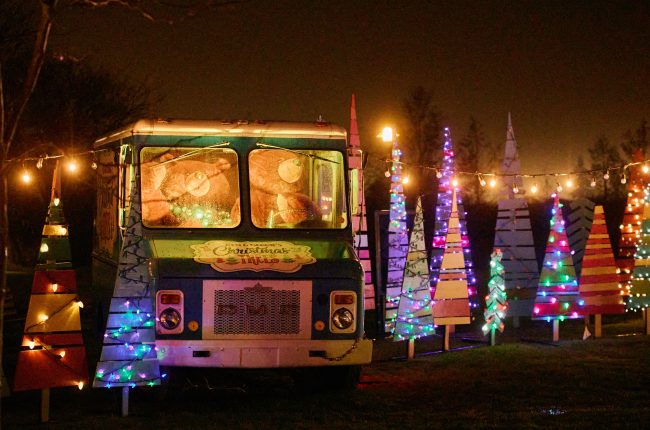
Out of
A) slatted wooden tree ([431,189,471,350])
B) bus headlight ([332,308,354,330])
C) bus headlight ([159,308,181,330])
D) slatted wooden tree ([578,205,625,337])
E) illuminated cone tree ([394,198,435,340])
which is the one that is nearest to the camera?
bus headlight ([159,308,181,330])

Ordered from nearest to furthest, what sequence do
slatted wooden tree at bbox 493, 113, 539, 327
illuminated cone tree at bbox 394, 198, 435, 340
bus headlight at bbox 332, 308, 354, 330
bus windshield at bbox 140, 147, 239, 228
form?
bus headlight at bbox 332, 308, 354, 330 < bus windshield at bbox 140, 147, 239, 228 < illuminated cone tree at bbox 394, 198, 435, 340 < slatted wooden tree at bbox 493, 113, 539, 327

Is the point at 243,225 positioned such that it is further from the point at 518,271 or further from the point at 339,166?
the point at 518,271

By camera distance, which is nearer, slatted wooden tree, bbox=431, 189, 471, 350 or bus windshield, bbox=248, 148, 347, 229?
bus windshield, bbox=248, 148, 347, 229

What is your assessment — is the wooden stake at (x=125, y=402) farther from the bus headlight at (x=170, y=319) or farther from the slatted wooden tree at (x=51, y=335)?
the bus headlight at (x=170, y=319)

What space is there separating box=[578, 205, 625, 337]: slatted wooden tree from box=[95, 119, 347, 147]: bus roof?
21.4 feet

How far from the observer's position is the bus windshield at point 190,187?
11047mm

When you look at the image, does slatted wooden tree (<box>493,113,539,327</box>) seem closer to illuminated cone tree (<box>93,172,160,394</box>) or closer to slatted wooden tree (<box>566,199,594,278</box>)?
slatted wooden tree (<box>566,199,594,278</box>)

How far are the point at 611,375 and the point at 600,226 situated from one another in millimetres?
5061

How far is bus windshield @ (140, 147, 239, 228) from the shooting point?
36.2ft

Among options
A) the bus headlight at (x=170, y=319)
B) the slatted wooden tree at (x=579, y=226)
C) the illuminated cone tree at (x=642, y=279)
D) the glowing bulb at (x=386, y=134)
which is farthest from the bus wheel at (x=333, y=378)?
the slatted wooden tree at (x=579, y=226)

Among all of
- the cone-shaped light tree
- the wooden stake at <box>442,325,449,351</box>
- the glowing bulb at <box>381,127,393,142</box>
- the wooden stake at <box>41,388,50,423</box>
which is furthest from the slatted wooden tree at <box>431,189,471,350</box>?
the wooden stake at <box>41,388,50,423</box>

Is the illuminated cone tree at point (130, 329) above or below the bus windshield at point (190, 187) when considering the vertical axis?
below

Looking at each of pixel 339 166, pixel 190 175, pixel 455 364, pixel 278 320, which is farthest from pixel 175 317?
pixel 455 364

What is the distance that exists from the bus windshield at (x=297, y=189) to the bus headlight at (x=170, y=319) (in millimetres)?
1527
